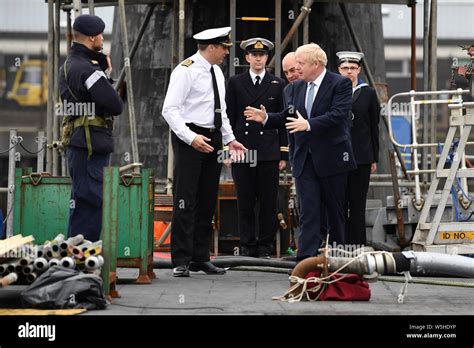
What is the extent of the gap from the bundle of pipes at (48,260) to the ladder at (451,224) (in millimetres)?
4091

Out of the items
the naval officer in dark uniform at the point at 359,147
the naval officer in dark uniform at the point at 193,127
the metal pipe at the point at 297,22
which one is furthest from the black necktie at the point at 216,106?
the metal pipe at the point at 297,22

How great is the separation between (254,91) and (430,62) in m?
3.09

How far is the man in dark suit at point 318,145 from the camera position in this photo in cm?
1080

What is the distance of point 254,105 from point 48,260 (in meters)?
4.73

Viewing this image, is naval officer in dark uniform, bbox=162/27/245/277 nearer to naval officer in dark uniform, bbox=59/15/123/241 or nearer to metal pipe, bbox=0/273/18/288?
naval officer in dark uniform, bbox=59/15/123/241

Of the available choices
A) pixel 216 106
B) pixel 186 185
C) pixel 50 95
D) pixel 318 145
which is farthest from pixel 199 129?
pixel 50 95

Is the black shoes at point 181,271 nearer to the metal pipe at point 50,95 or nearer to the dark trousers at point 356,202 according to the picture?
the dark trousers at point 356,202

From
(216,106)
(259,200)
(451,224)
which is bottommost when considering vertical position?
(451,224)

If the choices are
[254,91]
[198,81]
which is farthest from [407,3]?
[198,81]

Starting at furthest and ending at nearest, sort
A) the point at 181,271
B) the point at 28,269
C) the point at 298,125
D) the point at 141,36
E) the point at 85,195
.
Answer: the point at 141,36 < the point at 181,271 < the point at 298,125 < the point at 85,195 < the point at 28,269

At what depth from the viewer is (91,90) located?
10258 millimetres

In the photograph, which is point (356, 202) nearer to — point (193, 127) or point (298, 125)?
point (193, 127)
